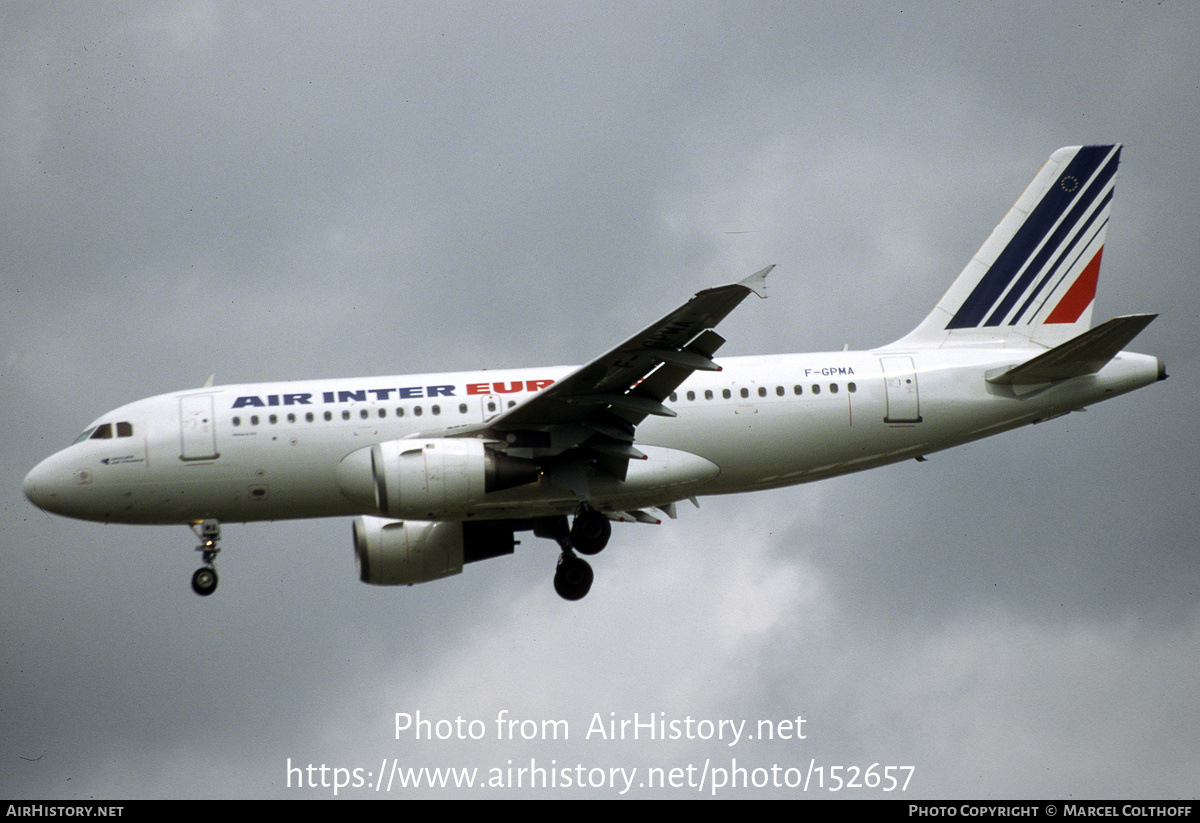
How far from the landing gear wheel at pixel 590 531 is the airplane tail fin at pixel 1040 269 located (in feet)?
25.0

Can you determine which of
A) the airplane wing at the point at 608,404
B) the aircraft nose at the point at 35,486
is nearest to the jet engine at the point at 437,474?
the airplane wing at the point at 608,404

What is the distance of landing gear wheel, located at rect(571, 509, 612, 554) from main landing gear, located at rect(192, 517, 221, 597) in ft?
24.3

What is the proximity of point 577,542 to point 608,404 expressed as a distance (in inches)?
136

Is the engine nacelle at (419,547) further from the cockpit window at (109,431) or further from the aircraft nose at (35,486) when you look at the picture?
the aircraft nose at (35,486)

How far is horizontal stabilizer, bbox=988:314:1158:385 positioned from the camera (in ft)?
99.4

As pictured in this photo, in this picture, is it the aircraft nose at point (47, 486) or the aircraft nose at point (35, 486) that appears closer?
the aircraft nose at point (47, 486)

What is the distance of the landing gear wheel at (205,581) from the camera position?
32438 millimetres

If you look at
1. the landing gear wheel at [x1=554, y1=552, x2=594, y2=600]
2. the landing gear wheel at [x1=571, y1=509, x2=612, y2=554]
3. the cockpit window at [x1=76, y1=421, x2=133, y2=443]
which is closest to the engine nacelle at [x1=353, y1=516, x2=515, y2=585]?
the landing gear wheel at [x1=554, y1=552, x2=594, y2=600]

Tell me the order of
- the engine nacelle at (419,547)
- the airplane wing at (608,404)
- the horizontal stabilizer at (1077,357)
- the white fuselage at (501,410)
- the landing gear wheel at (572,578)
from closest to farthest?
the airplane wing at (608,404) → the horizontal stabilizer at (1077,357) → the white fuselage at (501,410) → the landing gear wheel at (572,578) → the engine nacelle at (419,547)

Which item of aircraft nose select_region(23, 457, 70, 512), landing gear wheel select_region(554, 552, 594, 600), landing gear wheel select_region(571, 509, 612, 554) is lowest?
landing gear wheel select_region(554, 552, 594, 600)

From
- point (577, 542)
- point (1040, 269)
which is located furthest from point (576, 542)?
point (1040, 269)

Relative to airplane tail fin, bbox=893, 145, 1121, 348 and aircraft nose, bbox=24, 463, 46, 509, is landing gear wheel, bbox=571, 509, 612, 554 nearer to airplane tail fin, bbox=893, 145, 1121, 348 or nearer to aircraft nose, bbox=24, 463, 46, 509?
airplane tail fin, bbox=893, 145, 1121, 348

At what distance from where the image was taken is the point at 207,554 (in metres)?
32.4
